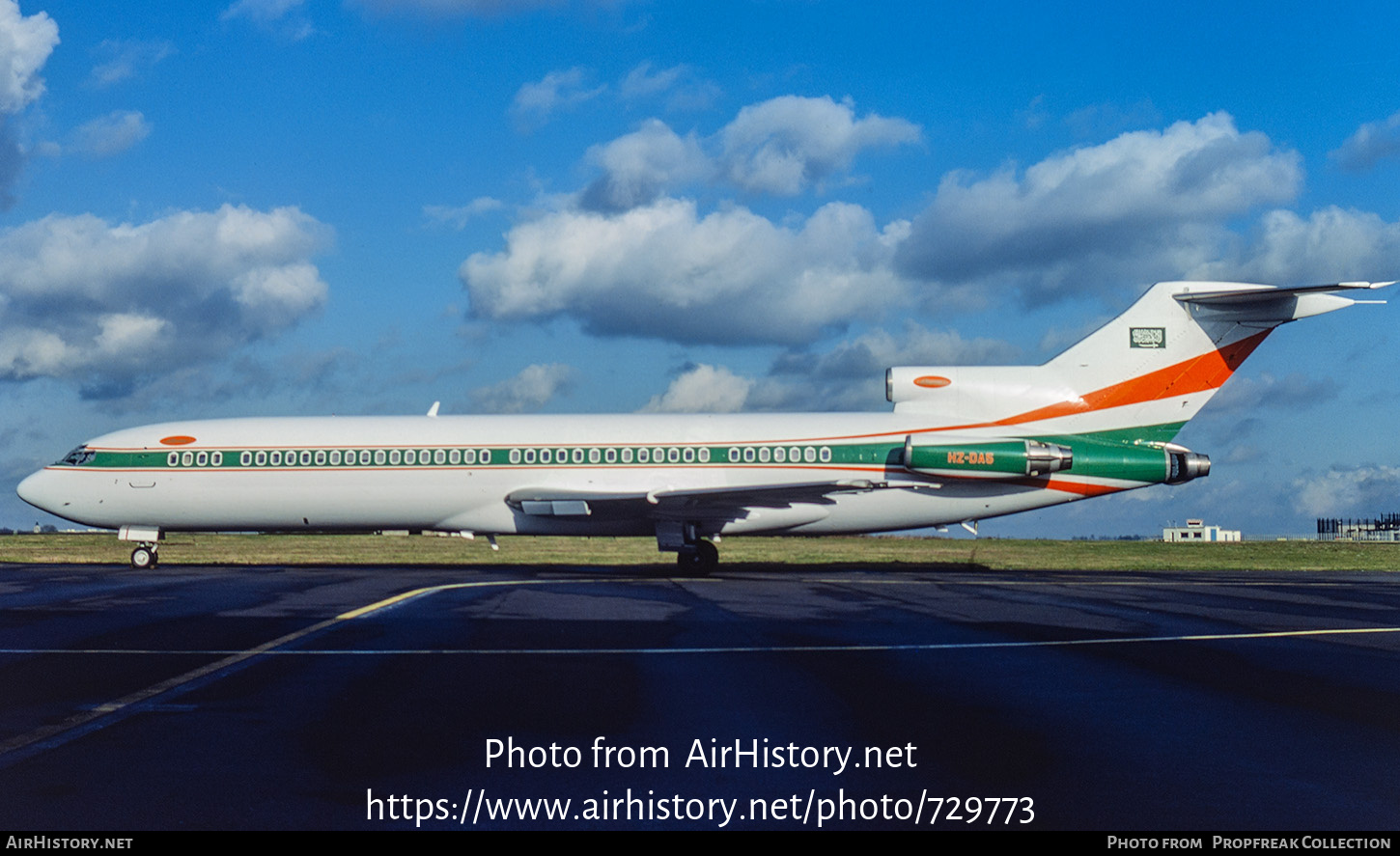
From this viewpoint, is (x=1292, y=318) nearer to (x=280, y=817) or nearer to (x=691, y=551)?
(x=691, y=551)

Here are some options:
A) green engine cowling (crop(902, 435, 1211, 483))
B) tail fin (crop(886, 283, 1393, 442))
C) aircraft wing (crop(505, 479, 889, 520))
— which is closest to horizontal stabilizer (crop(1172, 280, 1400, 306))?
tail fin (crop(886, 283, 1393, 442))

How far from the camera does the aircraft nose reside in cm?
3041

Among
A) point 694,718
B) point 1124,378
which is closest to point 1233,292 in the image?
point 1124,378

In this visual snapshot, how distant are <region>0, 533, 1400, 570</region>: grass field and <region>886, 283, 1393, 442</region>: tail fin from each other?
7.26 meters

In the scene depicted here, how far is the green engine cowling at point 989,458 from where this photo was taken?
27.2m

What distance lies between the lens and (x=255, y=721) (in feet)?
27.0

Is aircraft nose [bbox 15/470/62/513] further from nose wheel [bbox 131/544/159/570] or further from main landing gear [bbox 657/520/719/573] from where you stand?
main landing gear [bbox 657/520/719/573]

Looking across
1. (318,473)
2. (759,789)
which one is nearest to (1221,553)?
(318,473)

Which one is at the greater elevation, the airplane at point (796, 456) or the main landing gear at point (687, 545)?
the airplane at point (796, 456)

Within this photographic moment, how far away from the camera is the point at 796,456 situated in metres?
28.2

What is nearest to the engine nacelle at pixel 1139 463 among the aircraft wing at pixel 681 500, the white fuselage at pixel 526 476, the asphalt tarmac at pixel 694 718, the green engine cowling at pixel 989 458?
the white fuselage at pixel 526 476

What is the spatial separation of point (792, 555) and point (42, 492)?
25.1 metres

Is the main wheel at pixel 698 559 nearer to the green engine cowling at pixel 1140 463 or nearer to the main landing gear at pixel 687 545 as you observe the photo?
the main landing gear at pixel 687 545

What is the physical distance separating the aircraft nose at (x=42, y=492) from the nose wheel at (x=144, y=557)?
8.75 feet
